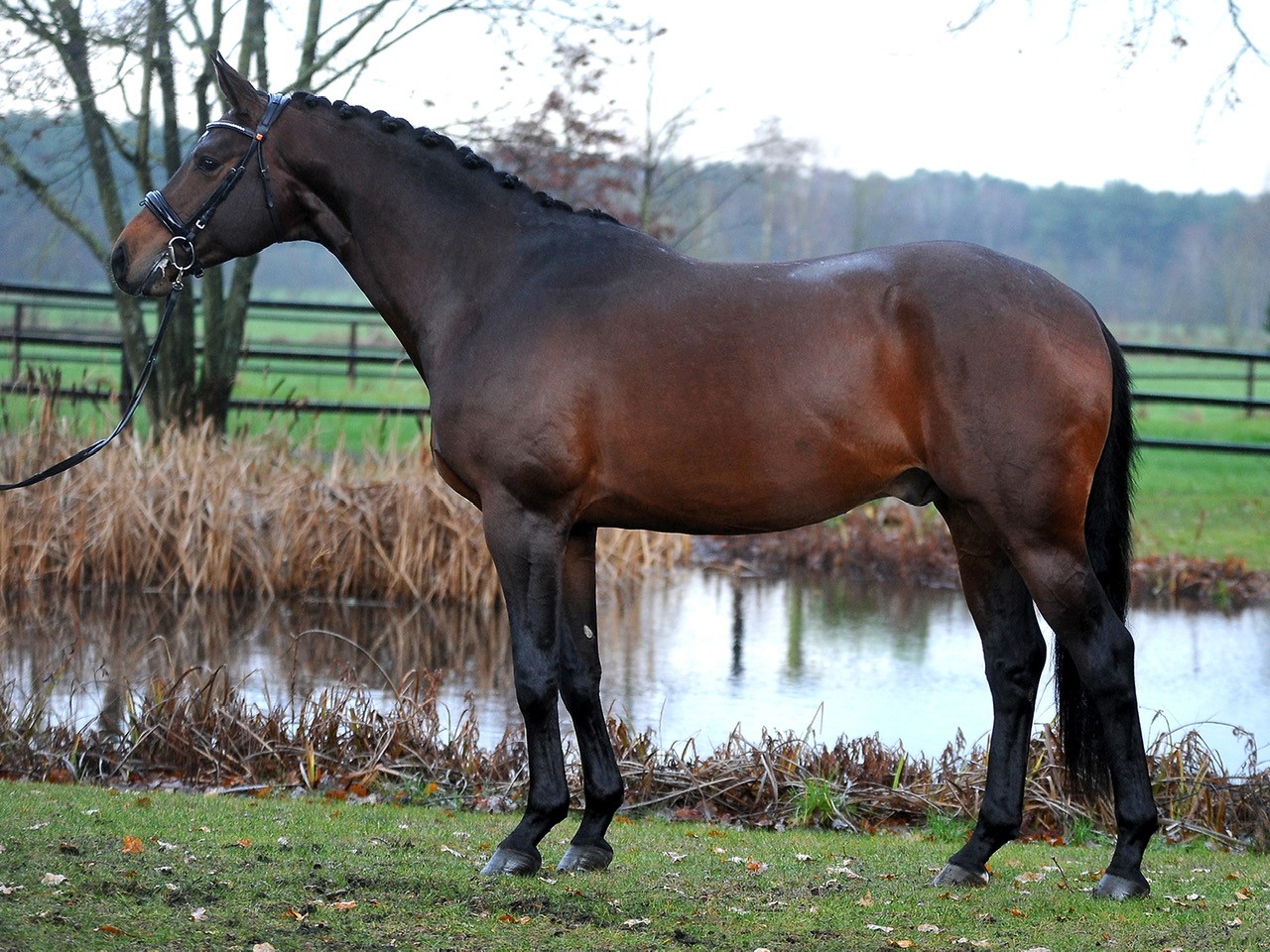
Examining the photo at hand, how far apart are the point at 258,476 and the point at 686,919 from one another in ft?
23.7

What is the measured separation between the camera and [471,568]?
949 cm

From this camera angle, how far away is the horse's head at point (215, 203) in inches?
158

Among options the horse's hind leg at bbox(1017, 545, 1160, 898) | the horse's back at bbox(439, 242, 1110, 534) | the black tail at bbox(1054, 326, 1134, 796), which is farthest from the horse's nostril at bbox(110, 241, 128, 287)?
the black tail at bbox(1054, 326, 1134, 796)

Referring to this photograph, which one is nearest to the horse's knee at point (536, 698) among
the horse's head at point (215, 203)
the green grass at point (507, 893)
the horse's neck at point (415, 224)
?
the green grass at point (507, 893)

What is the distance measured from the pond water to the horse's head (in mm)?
2202

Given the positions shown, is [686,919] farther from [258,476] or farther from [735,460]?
[258,476]

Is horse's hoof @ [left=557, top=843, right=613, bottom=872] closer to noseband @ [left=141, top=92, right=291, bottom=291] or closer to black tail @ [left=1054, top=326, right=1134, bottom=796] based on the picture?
black tail @ [left=1054, top=326, right=1134, bottom=796]

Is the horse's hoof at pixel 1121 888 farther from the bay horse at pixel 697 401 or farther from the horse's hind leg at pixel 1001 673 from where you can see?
the horse's hind leg at pixel 1001 673

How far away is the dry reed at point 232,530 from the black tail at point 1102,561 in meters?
5.87

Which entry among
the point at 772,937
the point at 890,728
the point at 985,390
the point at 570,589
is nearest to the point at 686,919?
the point at 772,937

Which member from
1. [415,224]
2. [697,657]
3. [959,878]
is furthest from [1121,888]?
[697,657]

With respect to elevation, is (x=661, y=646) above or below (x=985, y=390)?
below

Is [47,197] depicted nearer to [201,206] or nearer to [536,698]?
[201,206]

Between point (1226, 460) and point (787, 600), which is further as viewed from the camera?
point (1226, 460)
